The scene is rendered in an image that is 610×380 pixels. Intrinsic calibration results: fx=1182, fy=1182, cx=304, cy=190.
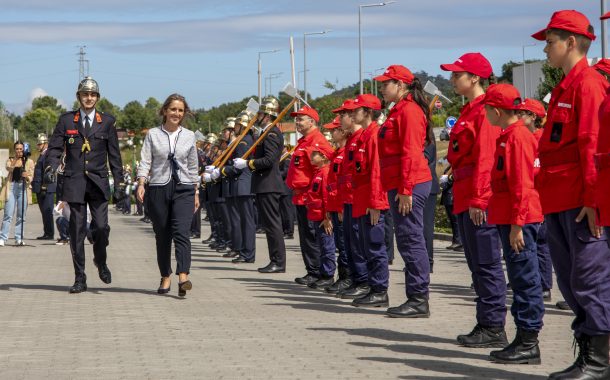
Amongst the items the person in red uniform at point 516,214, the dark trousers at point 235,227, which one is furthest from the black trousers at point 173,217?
the dark trousers at point 235,227

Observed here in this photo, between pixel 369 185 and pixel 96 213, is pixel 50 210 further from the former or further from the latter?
pixel 369 185

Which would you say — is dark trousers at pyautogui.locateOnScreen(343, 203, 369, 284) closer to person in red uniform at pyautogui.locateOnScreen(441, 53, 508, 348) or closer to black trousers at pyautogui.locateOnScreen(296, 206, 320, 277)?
black trousers at pyautogui.locateOnScreen(296, 206, 320, 277)

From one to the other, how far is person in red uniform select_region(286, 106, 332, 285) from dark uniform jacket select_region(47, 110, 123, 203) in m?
2.19

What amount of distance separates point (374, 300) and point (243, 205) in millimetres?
6871

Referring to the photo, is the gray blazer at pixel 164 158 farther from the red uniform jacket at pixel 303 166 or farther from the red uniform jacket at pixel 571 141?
the red uniform jacket at pixel 571 141

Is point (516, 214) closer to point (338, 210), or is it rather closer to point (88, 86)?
point (338, 210)

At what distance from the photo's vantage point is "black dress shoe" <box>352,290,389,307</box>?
1106cm

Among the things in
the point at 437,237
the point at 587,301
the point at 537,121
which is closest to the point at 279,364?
the point at 587,301

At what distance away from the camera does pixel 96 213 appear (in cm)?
1284

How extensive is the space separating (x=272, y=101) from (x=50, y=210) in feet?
31.5

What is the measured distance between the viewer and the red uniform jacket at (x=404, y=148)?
9961mm

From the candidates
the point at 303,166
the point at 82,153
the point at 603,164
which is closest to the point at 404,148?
the point at 603,164

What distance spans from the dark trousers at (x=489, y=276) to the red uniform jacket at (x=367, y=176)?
99.4 inches

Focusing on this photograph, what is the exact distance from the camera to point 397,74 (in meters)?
10.5
